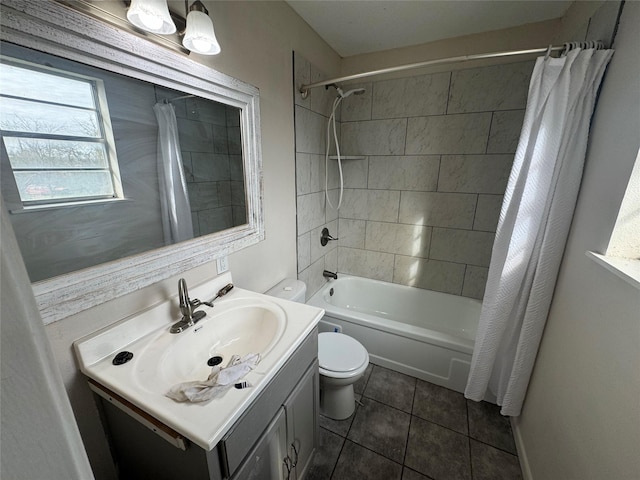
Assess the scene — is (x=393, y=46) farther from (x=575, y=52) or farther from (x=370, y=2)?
(x=575, y=52)

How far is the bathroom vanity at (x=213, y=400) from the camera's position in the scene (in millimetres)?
703

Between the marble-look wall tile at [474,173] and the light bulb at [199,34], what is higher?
the light bulb at [199,34]

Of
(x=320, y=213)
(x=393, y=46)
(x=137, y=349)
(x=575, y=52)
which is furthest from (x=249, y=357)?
(x=393, y=46)

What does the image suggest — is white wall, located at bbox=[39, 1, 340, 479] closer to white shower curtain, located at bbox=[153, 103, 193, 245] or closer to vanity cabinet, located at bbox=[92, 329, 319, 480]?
vanity cabinet, located at bbox=[92, 329, 319, 480]

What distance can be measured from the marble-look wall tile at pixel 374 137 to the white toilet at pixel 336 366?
1384 mm

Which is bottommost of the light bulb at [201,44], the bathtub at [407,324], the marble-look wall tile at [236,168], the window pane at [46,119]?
the bathtub at [407,324]

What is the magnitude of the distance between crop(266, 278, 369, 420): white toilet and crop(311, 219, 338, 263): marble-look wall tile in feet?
1.64

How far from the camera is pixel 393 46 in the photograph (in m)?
2.05

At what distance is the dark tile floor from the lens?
4.45 ft

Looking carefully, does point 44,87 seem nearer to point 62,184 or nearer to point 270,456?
point 62,184

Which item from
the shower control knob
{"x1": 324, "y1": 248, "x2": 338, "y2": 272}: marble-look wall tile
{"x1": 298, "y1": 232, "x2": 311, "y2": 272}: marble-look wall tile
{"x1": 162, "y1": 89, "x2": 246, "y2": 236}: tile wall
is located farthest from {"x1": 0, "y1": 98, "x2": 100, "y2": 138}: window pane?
{"x1": 324, "y1": 248, "x2": 338, "y2": 272}: marble-look wall tile

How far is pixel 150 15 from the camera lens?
0.82 meters

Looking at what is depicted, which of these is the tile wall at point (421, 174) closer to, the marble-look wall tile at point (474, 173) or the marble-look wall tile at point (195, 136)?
the marble-look wall tile at point (474, 173)

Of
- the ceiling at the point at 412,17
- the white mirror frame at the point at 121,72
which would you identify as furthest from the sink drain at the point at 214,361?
the ceiling at the point at 412,17
